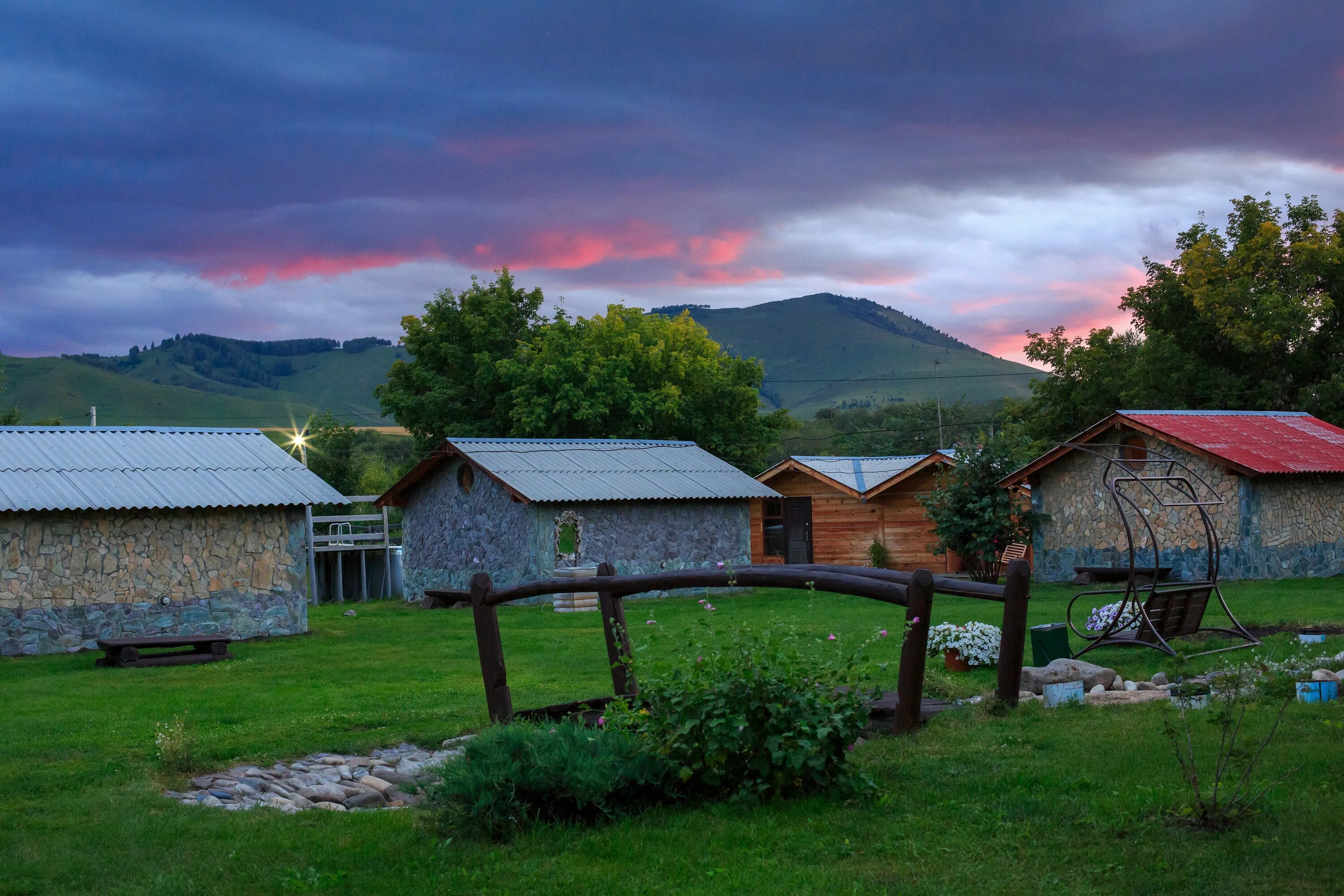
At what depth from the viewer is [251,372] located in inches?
6762

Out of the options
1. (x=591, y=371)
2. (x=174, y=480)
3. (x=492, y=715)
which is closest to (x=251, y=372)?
(x=591, y=371)

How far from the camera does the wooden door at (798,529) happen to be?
36.2 metres

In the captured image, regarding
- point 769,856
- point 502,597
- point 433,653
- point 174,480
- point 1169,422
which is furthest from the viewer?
point 1169,422

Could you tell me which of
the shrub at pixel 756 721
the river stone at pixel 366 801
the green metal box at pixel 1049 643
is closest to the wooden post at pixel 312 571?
the green metal box at pixel 1049 643

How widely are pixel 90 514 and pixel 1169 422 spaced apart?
21.6 meters

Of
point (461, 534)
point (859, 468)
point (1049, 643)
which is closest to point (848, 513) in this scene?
point (859, 468)

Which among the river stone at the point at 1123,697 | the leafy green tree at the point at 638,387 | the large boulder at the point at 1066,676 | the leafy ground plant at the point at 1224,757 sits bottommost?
the river stone at the point at 1123,697

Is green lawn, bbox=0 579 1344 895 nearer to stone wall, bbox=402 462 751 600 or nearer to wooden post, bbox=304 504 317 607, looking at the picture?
stone wall, bbox=402 462 751 600

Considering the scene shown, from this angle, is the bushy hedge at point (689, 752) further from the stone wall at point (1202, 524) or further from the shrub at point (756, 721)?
the stone wall at point (1202, 524)

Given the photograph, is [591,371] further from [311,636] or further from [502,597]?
[502,597]

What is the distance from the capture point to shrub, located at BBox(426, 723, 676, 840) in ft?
17.1

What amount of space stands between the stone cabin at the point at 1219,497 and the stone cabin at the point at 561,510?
23.4 feet

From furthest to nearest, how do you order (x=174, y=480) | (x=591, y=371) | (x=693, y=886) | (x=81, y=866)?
(x=591, y=371) < (x=174, y=480) < (x=81, y=866) < (x=693, y=886)

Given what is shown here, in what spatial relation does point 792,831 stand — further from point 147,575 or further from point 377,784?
point 147,575
